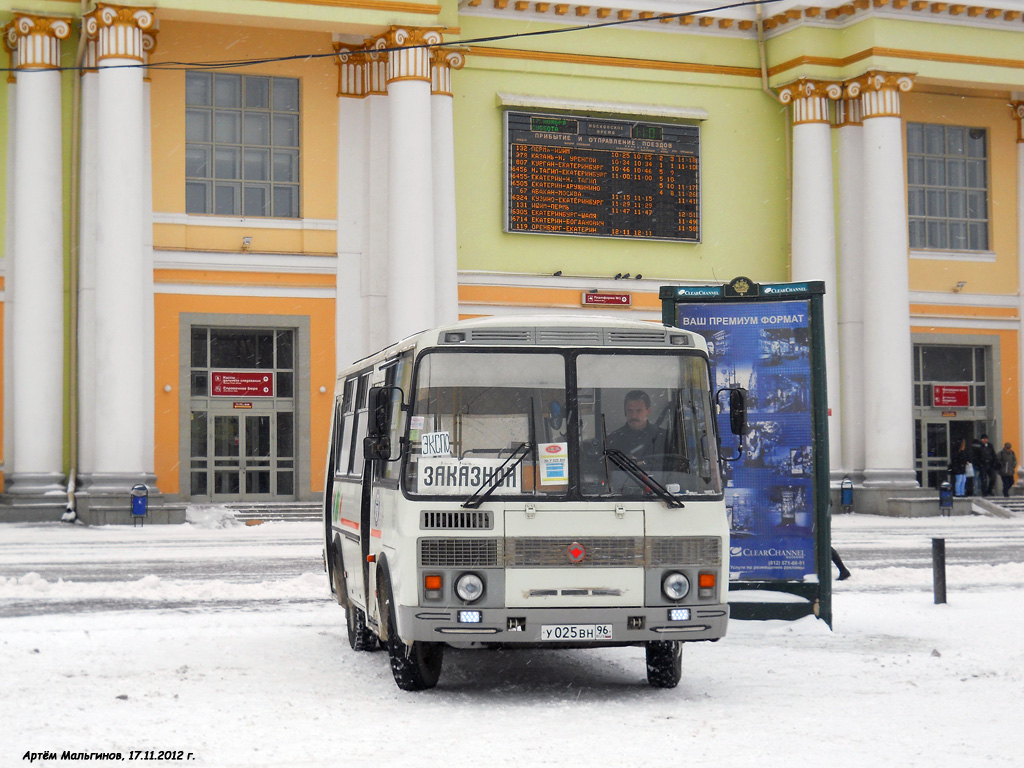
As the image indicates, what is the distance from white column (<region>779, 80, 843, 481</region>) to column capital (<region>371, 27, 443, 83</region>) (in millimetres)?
9233

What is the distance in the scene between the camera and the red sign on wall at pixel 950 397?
1390 inches

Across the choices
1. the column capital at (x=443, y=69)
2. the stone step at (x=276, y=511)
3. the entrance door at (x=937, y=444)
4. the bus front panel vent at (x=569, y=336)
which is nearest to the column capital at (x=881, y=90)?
the entrance door at (x=937, y=444)

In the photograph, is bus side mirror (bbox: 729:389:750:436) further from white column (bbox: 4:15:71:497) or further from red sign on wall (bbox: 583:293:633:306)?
red sign on wall (bbox: 583:293:633:306)

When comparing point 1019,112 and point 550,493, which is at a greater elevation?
point 1019,112

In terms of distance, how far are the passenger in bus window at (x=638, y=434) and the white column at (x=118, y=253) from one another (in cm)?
1990

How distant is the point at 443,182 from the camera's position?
98.5 feet

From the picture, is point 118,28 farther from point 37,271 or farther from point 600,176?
point 600,176

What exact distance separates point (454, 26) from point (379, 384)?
68.0 feet

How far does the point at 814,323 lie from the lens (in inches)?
479

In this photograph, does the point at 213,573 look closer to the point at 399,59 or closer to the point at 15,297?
the point at 15,297

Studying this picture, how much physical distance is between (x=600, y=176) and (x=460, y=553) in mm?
23860

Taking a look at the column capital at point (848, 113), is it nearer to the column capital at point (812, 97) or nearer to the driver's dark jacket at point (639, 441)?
the column capital at point (812, 97)

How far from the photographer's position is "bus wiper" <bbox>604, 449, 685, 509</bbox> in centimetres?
898

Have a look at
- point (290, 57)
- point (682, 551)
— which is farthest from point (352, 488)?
point (290, 57)
